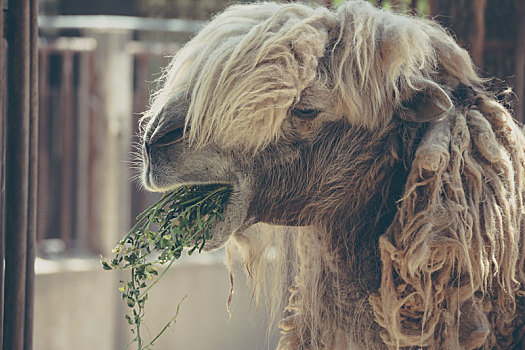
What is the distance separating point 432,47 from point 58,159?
5562 millimetres

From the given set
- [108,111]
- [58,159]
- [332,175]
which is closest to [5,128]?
[332,175]

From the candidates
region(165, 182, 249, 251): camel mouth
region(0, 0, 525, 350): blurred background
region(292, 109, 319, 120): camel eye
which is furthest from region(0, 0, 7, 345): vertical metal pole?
region(0, 0, 525, 350): blurred background

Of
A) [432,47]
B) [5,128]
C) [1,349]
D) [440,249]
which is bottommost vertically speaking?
[1,349]

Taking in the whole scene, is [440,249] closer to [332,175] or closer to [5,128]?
[332,175]

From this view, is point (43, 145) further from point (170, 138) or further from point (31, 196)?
point (170, 138)

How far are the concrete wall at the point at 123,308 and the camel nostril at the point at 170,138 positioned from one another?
366 centimetres

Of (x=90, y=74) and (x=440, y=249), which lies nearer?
(x=440, y=249)

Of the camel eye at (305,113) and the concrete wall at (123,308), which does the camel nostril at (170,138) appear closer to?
the camel eye at (305,113)

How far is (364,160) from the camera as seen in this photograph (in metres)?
2.04

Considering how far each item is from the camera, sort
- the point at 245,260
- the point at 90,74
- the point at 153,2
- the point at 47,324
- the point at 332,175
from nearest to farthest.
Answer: the point at 332,175 < the point at 245,260 < the point at 47,324 < the point at 90,74 < the point at 153,2

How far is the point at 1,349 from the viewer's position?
1982 mm

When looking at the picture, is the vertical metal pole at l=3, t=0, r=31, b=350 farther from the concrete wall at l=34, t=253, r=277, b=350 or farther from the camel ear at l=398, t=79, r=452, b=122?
the concrete wall at l=34, t=253, r=277, b=350

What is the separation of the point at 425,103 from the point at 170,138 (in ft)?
2.49

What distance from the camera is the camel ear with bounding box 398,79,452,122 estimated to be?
1.95m
